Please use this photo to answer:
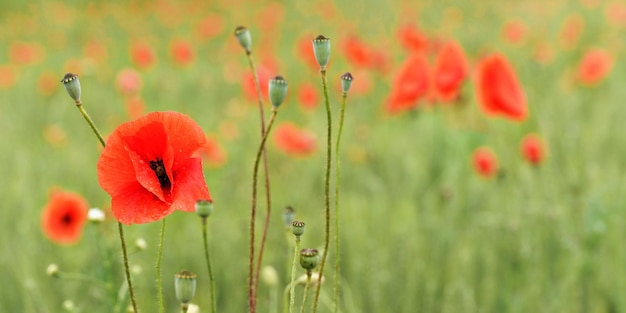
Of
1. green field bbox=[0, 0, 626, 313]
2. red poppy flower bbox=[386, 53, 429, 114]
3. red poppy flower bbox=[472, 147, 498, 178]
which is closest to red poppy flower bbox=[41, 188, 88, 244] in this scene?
green field bbox=[0, 0, 626, 313]

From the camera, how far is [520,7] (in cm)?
582

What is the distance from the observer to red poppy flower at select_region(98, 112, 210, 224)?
780mm

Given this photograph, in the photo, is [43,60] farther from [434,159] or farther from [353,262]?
[353,262]

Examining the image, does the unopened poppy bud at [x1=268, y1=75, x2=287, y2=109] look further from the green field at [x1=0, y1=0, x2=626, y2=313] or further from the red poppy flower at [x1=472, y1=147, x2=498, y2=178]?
the red poppy flower at [x1=472, y1=147, x2=498, y2=178]

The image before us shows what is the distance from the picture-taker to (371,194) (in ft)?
7.65

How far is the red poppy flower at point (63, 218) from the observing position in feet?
5.80

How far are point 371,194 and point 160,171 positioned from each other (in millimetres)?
1528

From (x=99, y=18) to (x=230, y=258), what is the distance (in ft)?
14.9

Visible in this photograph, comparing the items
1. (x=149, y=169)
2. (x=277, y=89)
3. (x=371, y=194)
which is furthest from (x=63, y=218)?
(x=277, y=89)

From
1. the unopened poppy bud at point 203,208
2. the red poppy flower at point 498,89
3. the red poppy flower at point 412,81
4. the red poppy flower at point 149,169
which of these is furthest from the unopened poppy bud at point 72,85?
the red poppy flower at point 412,81

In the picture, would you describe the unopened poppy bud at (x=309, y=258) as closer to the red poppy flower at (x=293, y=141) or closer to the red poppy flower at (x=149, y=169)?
the red poppy flower at (x=149, y=169)

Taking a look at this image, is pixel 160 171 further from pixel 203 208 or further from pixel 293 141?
pixel 293 141

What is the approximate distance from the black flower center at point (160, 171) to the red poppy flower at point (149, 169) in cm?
2

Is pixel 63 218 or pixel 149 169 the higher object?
pixel 149 169
